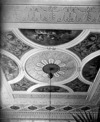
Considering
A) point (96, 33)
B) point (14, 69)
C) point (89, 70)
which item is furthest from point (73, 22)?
point (14, 69)

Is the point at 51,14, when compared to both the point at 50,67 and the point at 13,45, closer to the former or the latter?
the point at 13,45

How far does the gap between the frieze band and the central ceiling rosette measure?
6.12ft

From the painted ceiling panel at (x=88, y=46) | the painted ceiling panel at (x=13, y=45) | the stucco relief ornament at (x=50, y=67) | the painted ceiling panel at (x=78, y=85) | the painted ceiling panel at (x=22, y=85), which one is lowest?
the painted ceiling panel at (x=78, y=85)

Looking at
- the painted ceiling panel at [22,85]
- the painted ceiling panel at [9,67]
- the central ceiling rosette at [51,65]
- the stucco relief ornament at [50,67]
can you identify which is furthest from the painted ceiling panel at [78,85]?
the painted ceiling panel at [9,67]

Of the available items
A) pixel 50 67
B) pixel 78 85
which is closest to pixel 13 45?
pixel 50 67

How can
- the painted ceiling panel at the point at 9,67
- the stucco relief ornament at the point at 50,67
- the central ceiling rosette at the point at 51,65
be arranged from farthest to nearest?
the stucco relief ornament at the point at 50,67
the painted ceiling panel at the point at 9,67
the central ceiling rosette at the point at 51,65

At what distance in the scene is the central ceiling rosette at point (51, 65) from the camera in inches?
316

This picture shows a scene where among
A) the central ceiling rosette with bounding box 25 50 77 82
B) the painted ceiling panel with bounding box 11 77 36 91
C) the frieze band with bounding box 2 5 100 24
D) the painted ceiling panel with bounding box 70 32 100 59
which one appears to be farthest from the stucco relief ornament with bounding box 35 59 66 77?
the frieze band with bounding box 2 5 100 24

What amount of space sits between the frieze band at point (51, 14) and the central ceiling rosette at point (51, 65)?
1867mm

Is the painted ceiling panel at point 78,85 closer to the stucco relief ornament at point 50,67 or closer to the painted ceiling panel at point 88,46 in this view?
the stucco relief ornament at point 50,67

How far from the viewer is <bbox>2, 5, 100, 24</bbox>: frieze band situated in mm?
5844

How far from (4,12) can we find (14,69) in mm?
3370

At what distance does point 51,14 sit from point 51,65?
2945 millimetres

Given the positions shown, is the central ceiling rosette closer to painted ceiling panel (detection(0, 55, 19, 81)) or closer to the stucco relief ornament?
the stucco relief ornament
